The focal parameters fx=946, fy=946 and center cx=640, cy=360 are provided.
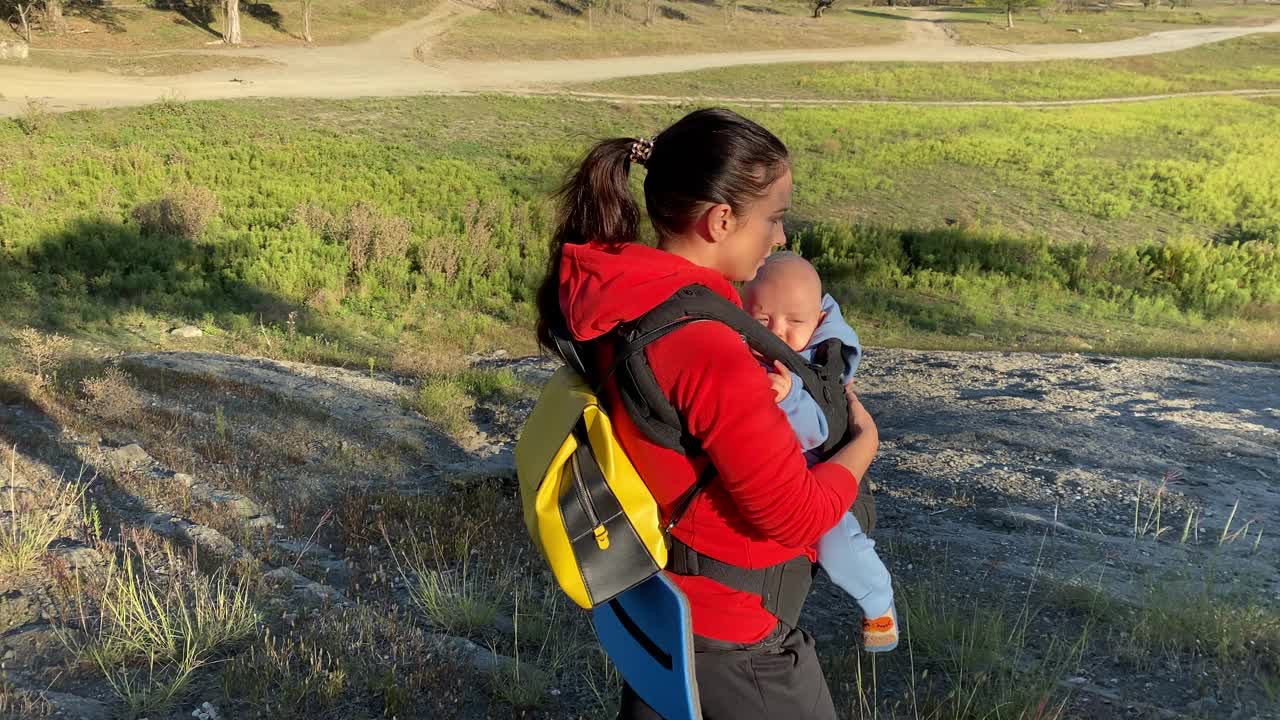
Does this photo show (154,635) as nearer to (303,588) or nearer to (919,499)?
(303,588)

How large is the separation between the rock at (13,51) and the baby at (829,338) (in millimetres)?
36247

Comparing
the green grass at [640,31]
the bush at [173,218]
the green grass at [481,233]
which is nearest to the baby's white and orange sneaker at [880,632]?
the green grass at [481,233]

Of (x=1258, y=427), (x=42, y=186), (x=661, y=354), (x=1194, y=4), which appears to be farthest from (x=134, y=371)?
(x=1194, y=4)

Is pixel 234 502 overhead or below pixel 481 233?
overhead

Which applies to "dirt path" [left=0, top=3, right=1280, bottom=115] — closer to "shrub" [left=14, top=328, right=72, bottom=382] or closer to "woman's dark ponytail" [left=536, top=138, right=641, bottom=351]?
"shrub" [left=14, top=328, right=72, bottom=382]

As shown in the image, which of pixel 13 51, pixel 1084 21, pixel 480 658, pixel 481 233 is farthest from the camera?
pixel 1084 21

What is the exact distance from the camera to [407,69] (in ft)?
112

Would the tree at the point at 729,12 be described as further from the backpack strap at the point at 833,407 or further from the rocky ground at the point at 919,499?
the backpack strap at the point at 833,407

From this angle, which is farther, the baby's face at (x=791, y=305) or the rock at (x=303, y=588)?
the rock at (x=303, y=588)

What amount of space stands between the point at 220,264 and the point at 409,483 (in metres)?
8.17

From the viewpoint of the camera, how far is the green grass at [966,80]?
33.4 metres

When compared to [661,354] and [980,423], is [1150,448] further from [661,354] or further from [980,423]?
[661,354]

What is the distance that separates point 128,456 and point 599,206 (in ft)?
15.2

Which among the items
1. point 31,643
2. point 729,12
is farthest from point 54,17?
point 31,643
